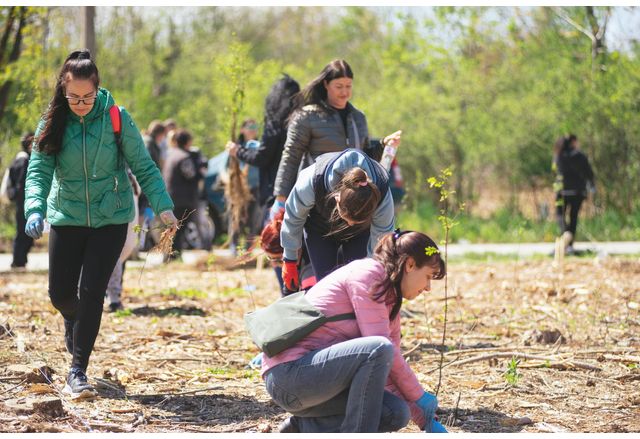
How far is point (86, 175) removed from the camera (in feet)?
18.2

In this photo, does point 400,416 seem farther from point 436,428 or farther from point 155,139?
point 155,139

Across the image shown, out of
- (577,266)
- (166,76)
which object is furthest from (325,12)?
(577,266)

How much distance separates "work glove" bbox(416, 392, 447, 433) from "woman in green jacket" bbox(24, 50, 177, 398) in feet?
6.17

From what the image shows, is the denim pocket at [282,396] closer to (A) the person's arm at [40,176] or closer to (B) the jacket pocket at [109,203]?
(B) the jacket pocket at [109,203]

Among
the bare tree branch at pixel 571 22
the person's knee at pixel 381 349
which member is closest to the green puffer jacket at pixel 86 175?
the person's knee at pixel 381 349

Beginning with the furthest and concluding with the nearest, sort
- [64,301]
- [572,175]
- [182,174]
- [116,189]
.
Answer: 1. [572,175]
2. [182,174]
3. [64,301]
4. [116,189]

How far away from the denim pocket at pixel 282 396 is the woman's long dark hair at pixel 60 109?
6.63ft

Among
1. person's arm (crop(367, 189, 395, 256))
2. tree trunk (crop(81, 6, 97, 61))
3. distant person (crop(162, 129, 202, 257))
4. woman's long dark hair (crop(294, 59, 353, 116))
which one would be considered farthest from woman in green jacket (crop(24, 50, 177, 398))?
distant person (crop(162, 129, 202, 257))

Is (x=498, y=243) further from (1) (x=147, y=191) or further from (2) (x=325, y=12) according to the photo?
(2) (x=325, y=12)

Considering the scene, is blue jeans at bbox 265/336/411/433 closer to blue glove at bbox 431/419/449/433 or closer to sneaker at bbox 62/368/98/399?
blue glove at bbox 431/419/449/433

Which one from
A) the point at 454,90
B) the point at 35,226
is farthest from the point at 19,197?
the point at 454,90

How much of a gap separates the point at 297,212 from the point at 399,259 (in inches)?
50.3

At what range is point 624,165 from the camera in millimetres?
16281

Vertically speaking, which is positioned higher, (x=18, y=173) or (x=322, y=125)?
(x=322, y=125)
